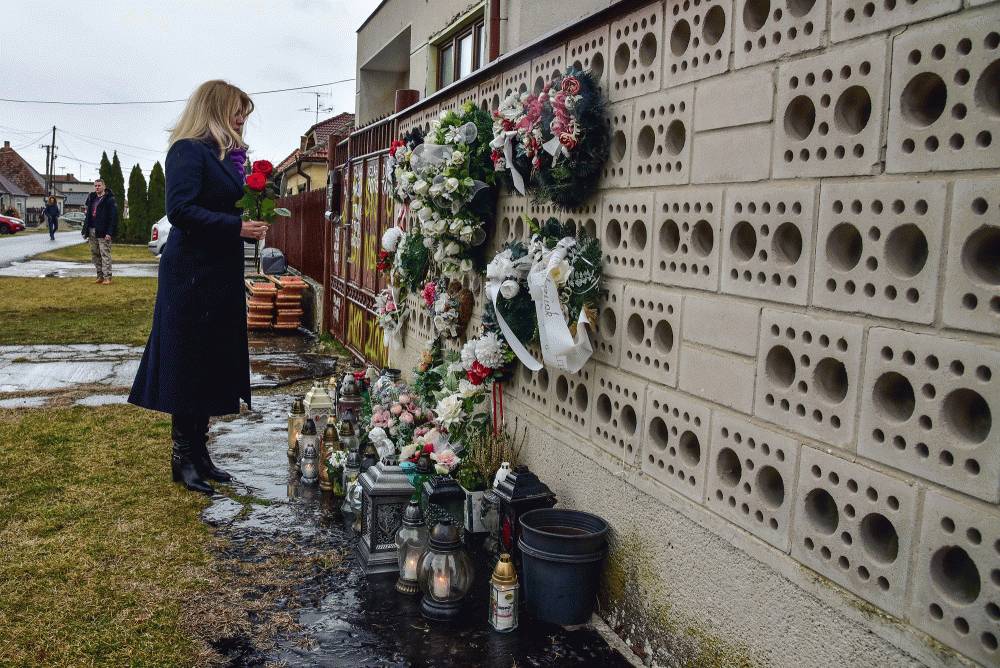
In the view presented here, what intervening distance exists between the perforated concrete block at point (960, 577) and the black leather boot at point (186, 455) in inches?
165

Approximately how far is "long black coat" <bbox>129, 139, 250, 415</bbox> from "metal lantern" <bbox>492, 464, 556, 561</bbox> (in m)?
2.06

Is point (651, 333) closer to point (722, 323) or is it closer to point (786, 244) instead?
point (722, 323)

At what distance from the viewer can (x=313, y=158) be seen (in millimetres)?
24703

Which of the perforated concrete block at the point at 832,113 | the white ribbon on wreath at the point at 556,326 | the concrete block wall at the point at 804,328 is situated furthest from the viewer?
the white ribbon on wreath at the point at 556,326

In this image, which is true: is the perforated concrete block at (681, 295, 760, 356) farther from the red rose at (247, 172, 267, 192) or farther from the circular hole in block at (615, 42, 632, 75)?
the red rose at (247, 172, 267, 192)

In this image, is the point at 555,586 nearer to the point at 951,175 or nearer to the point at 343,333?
the point at 951,175

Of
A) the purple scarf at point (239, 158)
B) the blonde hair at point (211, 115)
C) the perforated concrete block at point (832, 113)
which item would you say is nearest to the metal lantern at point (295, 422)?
the purple scarf at point (239, 158)

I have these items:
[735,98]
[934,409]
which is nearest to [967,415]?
[934,409]

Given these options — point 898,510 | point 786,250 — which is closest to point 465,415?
point 786,250

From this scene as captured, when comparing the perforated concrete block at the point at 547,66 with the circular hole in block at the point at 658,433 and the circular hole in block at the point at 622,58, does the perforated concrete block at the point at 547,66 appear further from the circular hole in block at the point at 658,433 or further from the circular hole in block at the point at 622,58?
the circular hole in block at the point at 658,433

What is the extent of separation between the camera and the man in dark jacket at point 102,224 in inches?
751

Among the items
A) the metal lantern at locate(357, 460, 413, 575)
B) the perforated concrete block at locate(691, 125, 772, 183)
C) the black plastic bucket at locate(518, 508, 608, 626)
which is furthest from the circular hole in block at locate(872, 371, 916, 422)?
the metal lantern at locate(357, 460, 413, 575)

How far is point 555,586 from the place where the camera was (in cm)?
372

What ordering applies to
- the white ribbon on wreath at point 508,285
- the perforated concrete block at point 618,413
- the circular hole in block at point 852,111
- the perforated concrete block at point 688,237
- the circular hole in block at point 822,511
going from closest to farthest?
the circular hole in block at point 852,111 < the circular hole in block at point 822,511 < the perforated concrete block at point 688,237 < the perforated concrete block at point 618,413 < the white ribbon on wreath at point 508,285
